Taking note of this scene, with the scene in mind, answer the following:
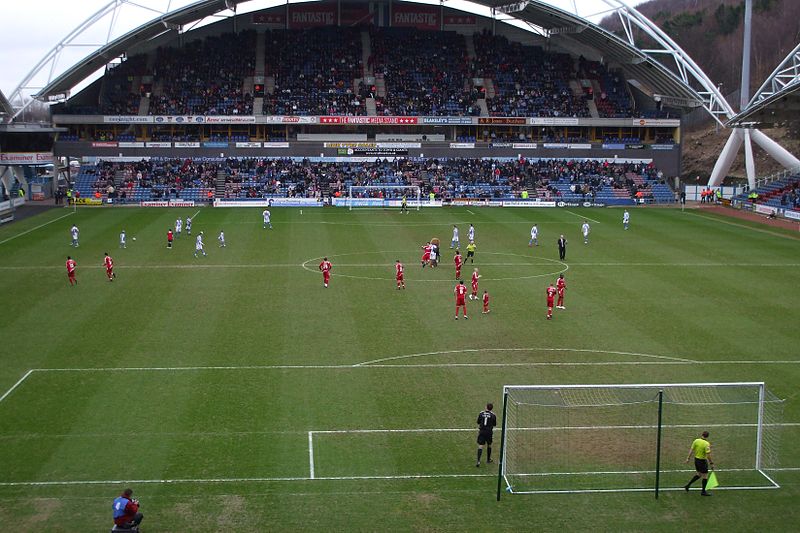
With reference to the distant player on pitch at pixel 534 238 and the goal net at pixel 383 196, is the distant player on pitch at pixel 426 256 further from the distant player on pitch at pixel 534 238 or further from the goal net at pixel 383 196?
the goal net at pixel 383 196

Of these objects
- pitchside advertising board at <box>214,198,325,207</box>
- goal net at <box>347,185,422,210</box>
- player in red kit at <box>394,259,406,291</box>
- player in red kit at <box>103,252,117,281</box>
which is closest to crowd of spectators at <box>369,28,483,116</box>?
goal net at <box>347,185,422,210</box>

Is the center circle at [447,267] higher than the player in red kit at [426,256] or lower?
lower

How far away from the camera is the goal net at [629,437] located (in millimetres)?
16594

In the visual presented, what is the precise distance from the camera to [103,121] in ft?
256

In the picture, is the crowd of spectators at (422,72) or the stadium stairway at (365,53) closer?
the crowd of spectators at (422,72)

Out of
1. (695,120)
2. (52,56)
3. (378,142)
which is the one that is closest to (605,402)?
(378,142)

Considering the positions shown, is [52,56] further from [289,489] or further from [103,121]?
[289,489]

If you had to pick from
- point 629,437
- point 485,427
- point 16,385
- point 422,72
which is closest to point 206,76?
point 422,72

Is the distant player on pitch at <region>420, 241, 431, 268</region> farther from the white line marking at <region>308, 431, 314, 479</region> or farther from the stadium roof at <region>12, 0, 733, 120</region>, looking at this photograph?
the stadium roof at <region>12, 0, 733, 120</region>

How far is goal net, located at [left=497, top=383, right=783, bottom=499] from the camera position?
1659 centimetres

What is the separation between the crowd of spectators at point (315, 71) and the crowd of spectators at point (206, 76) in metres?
2.52

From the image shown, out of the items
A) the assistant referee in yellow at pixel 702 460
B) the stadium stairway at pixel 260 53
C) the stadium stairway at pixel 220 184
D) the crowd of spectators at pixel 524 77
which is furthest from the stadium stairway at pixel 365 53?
the assistant referee in yellow at pixel 702 460

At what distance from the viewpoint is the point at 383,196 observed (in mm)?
70125

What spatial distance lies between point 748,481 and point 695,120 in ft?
341
